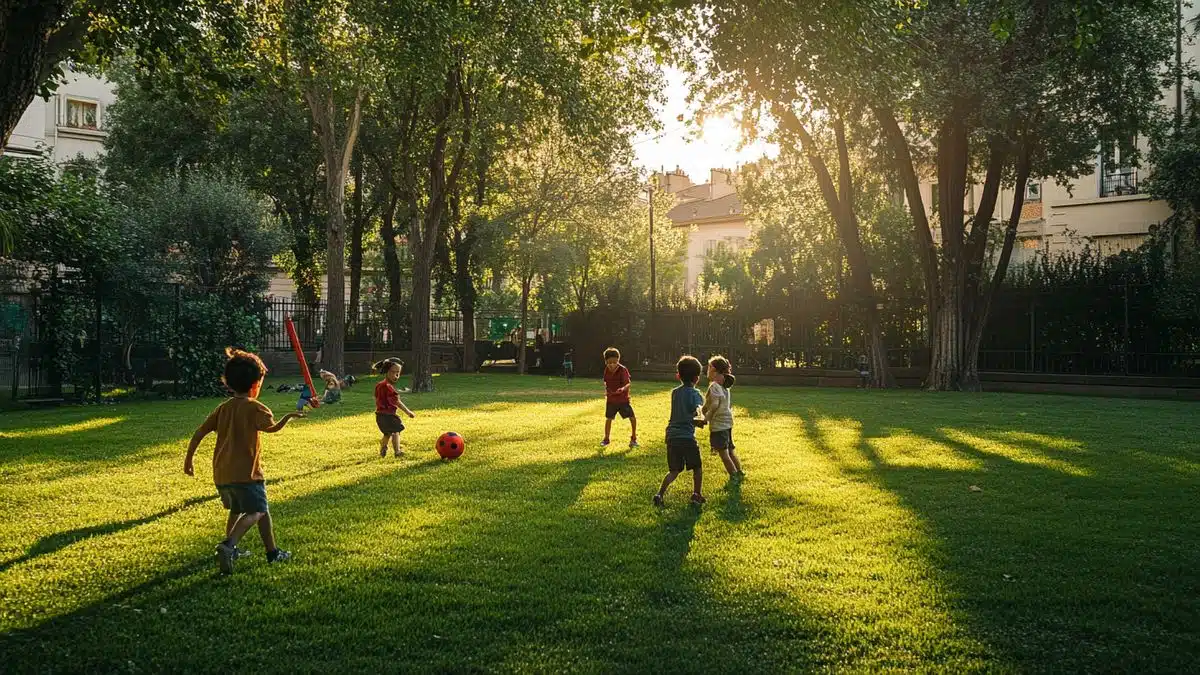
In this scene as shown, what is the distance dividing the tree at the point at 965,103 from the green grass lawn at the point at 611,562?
19.4ft

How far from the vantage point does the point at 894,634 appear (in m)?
4.49

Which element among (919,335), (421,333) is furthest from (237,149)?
(919,335)

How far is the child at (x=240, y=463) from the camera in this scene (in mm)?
5789

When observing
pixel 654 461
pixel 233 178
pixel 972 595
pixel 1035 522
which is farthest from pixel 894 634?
pixel 233 178

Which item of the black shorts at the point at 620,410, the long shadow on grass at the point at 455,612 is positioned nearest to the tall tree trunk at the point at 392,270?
the black shorts at the point at 620,410

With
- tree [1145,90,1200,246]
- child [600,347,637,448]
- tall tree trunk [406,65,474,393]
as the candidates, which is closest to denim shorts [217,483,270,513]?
child [600,347,637,448]

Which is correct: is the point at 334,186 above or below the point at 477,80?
below

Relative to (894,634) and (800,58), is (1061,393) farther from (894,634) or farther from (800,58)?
(894,634)

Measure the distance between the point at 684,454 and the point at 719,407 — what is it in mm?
1231

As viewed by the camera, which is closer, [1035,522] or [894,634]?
[894,634]

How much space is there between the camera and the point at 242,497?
5.79m

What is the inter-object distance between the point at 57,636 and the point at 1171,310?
2423cm

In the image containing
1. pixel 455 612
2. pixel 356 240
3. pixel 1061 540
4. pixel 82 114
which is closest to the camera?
pixel 455 612

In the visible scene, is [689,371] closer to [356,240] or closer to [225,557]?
[225,557]
